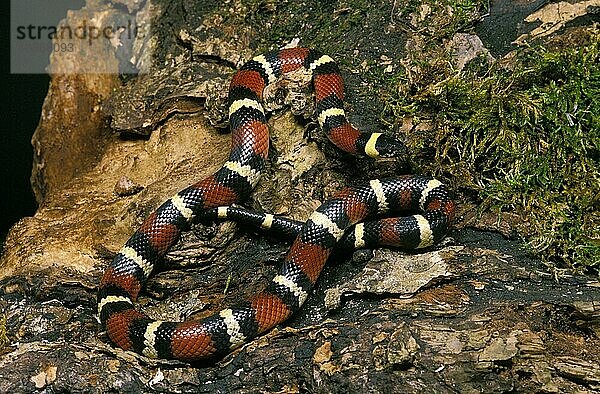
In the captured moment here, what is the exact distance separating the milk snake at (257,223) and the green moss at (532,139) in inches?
12.8

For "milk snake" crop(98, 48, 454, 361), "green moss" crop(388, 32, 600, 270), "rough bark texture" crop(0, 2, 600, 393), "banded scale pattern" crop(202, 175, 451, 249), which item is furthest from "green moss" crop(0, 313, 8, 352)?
"green moss" crop(388, 32, 600, 270)

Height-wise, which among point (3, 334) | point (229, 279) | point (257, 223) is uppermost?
point (257, 223)

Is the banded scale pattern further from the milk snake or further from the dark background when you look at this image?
the dark background

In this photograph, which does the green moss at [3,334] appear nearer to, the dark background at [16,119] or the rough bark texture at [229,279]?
the rough bark texture at [229,279]

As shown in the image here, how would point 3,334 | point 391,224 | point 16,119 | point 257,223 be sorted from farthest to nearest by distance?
point 16,119, point 257,223, point 391,224, point 3,334

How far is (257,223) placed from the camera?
471 centimetres

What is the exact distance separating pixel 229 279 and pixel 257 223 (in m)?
0.44

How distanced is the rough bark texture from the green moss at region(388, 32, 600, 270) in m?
0.22

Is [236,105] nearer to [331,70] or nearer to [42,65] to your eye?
[331,70]

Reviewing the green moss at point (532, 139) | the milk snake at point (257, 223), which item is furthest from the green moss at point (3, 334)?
the green moss at point (532, 139)

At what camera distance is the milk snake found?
4.18 m

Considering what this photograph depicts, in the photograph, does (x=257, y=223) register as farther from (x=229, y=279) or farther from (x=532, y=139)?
(x=532, y=139)

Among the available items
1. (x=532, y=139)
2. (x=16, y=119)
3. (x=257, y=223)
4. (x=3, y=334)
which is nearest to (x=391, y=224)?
(x=257, y=223)

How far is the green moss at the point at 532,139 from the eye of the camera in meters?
4.32
